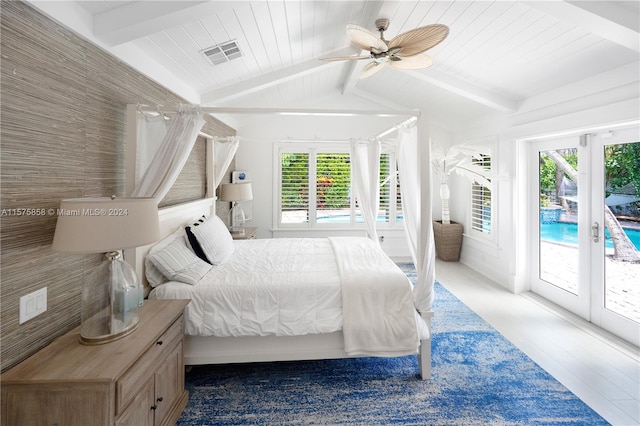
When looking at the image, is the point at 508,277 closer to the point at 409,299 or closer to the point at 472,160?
the point at 472,160

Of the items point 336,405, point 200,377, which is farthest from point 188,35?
point 336,405

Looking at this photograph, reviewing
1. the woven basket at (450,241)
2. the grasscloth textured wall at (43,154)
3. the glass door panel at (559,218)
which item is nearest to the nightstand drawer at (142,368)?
the grasscloth textured wall at (43,154)

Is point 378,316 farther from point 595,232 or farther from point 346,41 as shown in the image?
point 346,41

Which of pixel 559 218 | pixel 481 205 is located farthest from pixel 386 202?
pixel 559 218

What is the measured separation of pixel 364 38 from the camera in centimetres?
229

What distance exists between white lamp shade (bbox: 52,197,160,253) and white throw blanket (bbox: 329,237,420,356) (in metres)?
1.49

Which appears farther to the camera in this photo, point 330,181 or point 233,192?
point 330,181

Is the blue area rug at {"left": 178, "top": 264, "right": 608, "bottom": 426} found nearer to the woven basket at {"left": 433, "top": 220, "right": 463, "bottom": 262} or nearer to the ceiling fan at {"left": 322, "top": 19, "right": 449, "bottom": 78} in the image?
the ceiling fan at {"left": 322, "top": 19, "right": 449, "bottom": 78}

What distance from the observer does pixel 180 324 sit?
6.70ft

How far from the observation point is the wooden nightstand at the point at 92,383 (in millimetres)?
1300

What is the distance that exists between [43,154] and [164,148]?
77 centimetres

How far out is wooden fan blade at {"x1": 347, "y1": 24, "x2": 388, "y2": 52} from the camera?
217cm

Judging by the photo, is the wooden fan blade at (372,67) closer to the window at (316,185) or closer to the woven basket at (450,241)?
the window at (316,185)

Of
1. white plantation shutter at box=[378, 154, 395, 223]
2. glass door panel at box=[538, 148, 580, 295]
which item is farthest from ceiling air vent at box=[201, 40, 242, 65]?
glass door panel at box=[538, 148, 580, 295]
